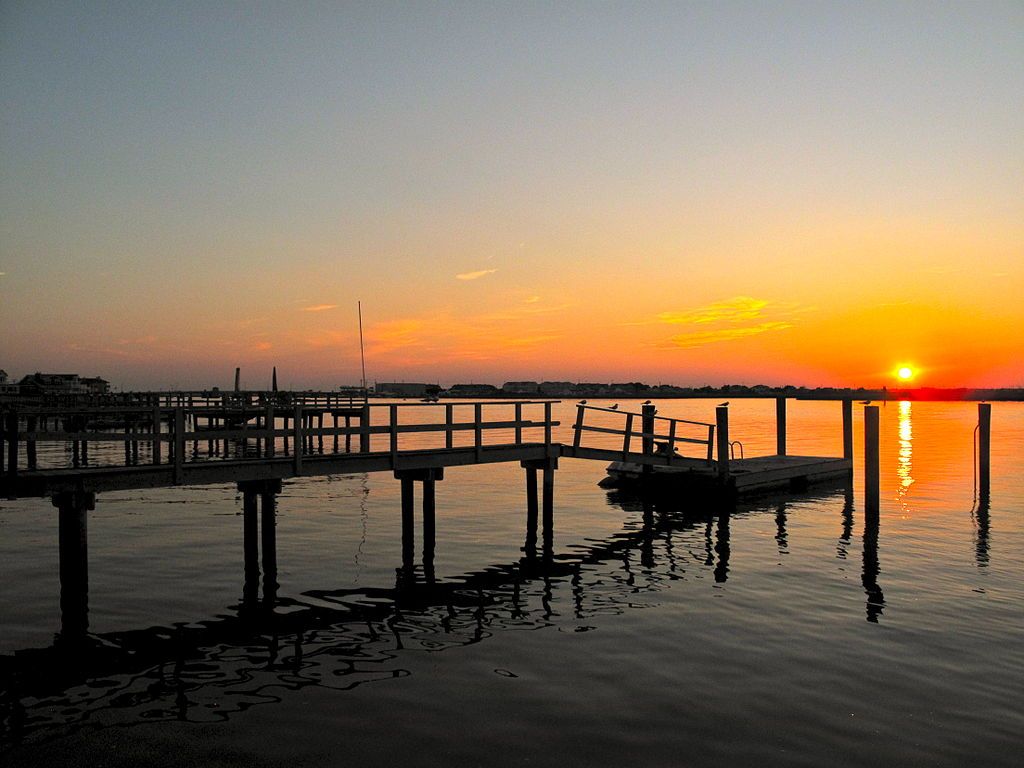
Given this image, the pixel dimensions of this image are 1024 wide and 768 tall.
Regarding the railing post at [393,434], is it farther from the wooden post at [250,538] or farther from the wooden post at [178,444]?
the wooden post at [178,444]

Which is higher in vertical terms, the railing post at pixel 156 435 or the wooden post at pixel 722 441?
the railing post at pixel 156 435

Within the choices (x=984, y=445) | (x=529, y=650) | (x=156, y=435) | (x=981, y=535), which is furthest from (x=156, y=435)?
(x=984, y=445)

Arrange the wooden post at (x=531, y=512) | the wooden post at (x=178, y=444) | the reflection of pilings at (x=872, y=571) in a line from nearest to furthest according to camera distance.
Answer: the wooden post at (x=178, y=444) → the reflection of pilings at (x=872, y=571) → the wooden post at (x=531, y=512)

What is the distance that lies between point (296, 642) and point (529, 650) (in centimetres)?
347

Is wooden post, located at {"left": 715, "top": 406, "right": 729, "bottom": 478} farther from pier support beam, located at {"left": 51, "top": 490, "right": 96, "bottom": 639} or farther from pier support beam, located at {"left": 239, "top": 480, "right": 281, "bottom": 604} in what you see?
pier support beam, located at {"left": 51, "top": 490, "right": 96, "bottom": 639}

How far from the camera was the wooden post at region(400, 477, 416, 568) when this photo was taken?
18.9 metres

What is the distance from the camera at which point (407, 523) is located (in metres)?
19.4

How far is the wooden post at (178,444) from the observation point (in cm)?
1428

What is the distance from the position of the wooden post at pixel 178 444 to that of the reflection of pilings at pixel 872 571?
11655mm

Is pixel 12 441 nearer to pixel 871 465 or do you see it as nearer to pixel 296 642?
pixel 296 642

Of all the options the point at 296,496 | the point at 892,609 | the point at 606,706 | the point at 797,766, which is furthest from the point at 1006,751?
the point at 296,496

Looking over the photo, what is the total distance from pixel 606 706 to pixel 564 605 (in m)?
5.11

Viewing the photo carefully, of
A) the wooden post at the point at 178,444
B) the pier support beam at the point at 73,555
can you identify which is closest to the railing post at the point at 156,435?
the wooden post at the point at 178,444

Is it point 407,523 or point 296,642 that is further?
point 407,523
